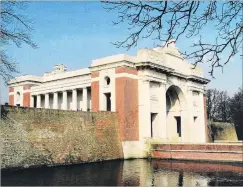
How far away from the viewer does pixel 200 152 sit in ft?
81.1

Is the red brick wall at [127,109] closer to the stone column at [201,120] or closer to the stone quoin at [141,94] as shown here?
the stone quoin at [141,94]

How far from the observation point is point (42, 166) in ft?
64.9

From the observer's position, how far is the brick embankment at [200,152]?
23.0 meters

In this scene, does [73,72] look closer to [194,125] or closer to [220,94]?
[194,125]

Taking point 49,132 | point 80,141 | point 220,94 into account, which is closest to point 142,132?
point 80,141

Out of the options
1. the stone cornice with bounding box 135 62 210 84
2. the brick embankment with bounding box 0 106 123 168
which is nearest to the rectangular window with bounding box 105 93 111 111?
the brick embankment with bounding box 0 106 123 168

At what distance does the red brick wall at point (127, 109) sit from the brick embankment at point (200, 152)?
2229mm

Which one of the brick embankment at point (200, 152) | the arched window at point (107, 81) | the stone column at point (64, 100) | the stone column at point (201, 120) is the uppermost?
the arched window at point (107, 81)

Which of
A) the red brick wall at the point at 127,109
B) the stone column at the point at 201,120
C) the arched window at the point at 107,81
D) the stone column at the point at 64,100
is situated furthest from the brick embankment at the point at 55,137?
the stone column at the point at 201,120

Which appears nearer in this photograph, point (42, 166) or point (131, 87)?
point (42, 166)

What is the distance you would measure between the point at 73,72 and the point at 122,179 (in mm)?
22277

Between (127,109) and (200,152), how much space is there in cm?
680

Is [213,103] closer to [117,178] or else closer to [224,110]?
[224,110]

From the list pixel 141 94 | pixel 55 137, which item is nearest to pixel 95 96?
pixel 141 94
